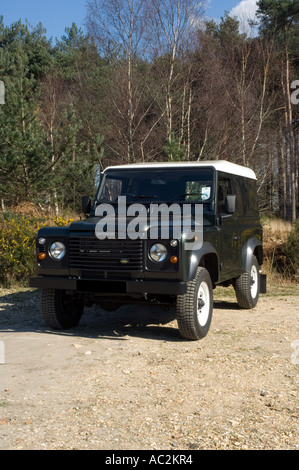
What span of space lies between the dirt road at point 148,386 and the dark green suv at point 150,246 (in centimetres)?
49

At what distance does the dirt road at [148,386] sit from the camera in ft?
11.4

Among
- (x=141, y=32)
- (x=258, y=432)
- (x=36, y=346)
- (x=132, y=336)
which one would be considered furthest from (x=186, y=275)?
(x=141, y=32)

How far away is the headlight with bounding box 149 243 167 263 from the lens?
564 cm

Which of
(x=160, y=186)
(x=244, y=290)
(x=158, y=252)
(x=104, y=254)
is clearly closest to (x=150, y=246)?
(x=158, y=252)

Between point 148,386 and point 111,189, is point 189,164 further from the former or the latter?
point 148,386

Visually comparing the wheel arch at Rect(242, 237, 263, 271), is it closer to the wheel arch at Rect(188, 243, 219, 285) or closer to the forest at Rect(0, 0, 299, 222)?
the wheel arch at Rect(188, 243, 219, 285)

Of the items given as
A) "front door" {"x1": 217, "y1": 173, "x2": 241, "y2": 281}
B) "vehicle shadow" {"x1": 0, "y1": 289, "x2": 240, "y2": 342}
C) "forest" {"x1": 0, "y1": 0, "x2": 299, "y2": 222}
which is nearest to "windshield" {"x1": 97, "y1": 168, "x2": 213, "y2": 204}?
"front door" {"x1": 217, "y1": 173, "x2": 241, "y2": 281}

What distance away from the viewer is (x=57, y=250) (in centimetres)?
619

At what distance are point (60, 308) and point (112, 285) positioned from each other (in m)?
1.11

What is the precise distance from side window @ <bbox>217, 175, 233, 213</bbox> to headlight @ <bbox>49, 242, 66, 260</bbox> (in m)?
2.07

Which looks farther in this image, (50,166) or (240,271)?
(50,166)

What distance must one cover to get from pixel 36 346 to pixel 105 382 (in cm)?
152

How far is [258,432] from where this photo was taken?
11.6ft
